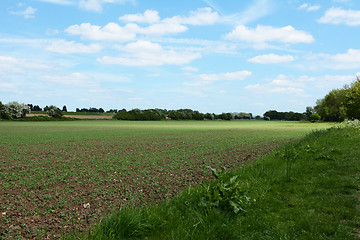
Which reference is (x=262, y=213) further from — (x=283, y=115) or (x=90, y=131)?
(x=283, y=115)

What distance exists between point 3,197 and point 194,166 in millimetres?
8105

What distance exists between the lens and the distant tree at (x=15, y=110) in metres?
95.7

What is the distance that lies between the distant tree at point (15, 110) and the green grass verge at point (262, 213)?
362 ft

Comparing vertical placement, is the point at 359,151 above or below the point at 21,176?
above

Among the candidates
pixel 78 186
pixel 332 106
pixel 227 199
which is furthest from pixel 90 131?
pixel 332 106

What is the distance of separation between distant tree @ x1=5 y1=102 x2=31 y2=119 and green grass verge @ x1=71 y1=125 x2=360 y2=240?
110357 millimetres

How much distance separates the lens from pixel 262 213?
20.4 feet

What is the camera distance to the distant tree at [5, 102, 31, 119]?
3767 inches

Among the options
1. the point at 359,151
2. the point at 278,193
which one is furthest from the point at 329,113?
the point at 278,193

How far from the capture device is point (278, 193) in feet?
25.1

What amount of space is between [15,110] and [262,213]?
377 feet

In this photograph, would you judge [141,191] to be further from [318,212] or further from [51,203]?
[318,212]

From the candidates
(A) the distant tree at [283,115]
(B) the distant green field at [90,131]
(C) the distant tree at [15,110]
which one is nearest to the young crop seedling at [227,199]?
(B) the distant green field at [90,131]

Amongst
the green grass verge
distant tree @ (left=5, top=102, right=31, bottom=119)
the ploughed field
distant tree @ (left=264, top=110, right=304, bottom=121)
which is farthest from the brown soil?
distant tree @ (left=264, top=110, right=304, bottom=121)
